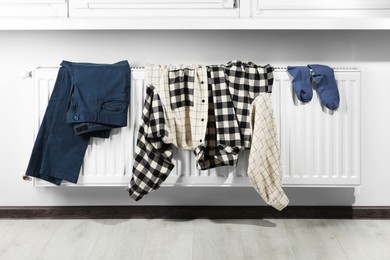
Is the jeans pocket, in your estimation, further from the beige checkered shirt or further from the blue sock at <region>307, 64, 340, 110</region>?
the blue sock at <region>307, 64, 340, 110</region>

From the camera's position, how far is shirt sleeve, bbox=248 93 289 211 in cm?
237

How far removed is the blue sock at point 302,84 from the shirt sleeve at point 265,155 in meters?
0.11

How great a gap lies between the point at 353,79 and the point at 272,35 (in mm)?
370

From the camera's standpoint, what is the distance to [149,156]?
242 centimetres

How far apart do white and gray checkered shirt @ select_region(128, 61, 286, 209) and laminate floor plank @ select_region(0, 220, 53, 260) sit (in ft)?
1.28

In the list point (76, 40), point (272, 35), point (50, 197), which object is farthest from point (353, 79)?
point (50, 197)

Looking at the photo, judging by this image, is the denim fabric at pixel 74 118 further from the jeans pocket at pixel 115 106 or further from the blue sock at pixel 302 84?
the blue sock at pixel 302 84

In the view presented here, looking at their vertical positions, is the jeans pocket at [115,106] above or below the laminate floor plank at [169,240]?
above

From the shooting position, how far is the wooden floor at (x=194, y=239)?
2266 millimetres

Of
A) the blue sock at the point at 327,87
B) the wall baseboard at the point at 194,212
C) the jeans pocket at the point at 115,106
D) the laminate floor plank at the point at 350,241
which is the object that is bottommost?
the laminate floor plank at the point at 350,241

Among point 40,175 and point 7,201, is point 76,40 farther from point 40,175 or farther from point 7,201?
point 7,201

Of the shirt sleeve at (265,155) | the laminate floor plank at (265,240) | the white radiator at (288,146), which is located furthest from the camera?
the white radiator at (288,146)

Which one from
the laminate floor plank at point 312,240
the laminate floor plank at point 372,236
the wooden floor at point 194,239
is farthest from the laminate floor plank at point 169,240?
the laminate floor plank at point 372,236

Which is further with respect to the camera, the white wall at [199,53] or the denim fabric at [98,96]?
the white wall at [199,53]
